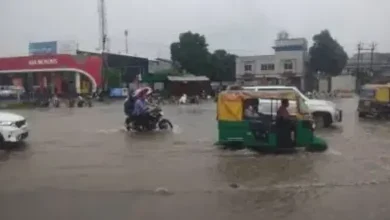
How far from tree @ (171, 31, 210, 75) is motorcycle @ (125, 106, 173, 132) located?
54.2m

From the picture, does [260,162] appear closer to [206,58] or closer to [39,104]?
[39,104]

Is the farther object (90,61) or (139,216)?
(90,61)

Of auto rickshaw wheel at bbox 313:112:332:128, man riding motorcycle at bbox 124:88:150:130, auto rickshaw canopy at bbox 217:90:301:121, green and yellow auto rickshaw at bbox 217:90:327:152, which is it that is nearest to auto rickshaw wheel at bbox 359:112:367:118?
auto rickshaw wheel at bbox 313:112:332:128

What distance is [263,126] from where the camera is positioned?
13031mm

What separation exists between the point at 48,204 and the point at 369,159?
7634 millimetres

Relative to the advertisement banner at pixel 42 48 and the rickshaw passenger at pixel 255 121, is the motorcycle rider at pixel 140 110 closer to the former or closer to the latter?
the rickshaw passenger at pixel 255 121

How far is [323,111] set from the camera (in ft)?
65.6

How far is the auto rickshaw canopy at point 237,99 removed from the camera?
43.2 ft

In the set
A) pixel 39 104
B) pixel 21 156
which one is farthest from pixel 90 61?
pixel 21 156

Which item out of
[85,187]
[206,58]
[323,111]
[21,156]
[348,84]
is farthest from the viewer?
[348,84]

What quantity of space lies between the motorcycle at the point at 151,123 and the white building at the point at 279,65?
6099cm

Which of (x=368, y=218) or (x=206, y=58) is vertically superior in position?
(x=206, y=58)

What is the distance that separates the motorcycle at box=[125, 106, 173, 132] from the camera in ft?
61.6

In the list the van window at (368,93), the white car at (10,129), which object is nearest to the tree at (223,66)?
the van window at (368,93)
